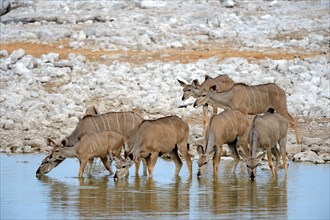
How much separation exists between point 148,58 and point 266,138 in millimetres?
11260

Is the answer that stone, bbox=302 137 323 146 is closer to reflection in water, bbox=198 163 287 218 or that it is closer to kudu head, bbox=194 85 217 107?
kudu head, bbox=194 85 217 107

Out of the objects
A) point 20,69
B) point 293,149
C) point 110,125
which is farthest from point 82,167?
point 20,69

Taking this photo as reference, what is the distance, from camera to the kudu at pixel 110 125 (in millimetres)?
16812

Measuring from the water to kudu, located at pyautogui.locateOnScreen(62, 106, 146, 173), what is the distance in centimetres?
60

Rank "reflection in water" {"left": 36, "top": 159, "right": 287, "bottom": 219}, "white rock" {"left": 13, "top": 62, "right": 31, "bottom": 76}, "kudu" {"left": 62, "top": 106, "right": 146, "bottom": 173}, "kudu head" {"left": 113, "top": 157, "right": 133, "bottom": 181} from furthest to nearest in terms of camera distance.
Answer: "white rock" {"left": 13, "top": 62, "right": 31, "bottom": 76} → "kudu" {"left": 62, "top": 106, "right": 146, "bottom": 173} → "kudu head" {"left": 113, "top": 157, "right": 133, "bottom": 181} → "reflection in water" {"left": 36, "top": 159, "right": 287, "bottom": 219}

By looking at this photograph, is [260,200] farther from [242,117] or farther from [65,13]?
[65,13]

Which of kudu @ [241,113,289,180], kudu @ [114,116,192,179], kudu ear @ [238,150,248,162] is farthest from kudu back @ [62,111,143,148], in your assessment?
kudu @ [241,113,289,180]

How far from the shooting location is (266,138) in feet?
53.4

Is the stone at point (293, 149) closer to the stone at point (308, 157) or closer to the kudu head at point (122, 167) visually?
the stone at point (308, 157)

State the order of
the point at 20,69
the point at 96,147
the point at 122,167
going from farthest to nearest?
the point at 20,69, the point at 96,147, the point at 122,167

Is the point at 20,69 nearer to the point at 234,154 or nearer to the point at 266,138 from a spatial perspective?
the point at 234,154

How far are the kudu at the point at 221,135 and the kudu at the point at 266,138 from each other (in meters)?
0.35

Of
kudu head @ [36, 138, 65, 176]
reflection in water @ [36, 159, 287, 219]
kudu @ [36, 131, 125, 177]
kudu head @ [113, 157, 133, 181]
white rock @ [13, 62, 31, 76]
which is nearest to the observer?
reflection in water @ [36, 159, 287, 219]

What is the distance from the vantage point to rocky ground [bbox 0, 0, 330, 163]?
21.7m
